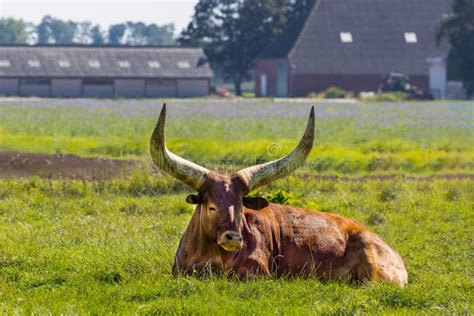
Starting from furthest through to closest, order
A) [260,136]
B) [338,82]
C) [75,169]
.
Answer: [338,82], [260,136], [75,169]

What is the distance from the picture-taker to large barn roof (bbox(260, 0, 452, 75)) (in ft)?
279

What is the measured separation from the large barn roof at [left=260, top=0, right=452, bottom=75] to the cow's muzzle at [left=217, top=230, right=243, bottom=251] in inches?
2954

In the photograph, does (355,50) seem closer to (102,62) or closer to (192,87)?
(192,87)

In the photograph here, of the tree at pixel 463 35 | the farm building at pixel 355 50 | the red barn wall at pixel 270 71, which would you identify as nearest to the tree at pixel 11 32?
the red barn wall at pixel 270 71

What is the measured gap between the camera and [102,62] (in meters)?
87.7

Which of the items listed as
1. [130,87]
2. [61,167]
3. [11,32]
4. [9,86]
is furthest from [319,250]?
[11,32]

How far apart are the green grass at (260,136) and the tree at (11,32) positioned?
375 feet

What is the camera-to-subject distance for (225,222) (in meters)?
9.45

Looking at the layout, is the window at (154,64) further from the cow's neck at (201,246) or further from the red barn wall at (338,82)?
the cow's neck at (201,246)

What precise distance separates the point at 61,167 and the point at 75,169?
46cm

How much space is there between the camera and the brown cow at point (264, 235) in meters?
9.59

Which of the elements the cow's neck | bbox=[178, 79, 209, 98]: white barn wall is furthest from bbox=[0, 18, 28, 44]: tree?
the cow's neck

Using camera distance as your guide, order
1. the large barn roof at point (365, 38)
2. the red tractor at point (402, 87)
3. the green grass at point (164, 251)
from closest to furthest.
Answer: the green grass at point (164, 251), the red tractor at point (402, 87), the large barn roof at point (365, 38)

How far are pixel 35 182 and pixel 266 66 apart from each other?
70.9 meters
